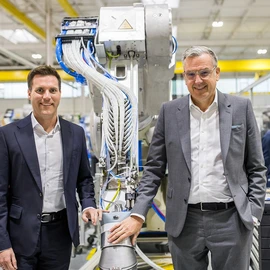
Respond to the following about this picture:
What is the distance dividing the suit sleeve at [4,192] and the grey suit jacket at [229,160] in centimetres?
65

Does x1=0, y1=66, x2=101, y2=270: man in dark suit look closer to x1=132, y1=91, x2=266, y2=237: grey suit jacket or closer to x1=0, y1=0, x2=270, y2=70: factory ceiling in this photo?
x1=132, y1=91, x2=266, y2=237: grey suit jacket

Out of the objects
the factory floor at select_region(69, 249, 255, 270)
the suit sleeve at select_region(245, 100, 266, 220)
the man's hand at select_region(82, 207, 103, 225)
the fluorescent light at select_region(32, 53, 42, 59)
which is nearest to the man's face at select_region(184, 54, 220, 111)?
the suit sleeve at select_region(245, 100, 266, 220)

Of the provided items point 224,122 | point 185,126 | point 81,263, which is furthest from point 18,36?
point 224,122

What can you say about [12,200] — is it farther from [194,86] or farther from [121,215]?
[194,86]

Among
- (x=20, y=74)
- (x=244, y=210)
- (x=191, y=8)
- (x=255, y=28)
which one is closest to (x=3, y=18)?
(x=20, y=74)

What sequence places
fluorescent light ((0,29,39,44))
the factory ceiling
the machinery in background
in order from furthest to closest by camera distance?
fluorescent light ((0,29,39,44)), the machinery in background, the factory ceiling

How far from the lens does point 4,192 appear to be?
1.76 m

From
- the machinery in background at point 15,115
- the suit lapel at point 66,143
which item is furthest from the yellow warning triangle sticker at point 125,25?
the machinery in background at point 15,115

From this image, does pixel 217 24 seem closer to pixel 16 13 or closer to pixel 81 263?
pixel 16 13

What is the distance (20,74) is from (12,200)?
10.5m

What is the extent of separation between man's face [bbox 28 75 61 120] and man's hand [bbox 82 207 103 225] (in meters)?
0.55

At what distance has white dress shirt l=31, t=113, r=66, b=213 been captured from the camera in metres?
1.83

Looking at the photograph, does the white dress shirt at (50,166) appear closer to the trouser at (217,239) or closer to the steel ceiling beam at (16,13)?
the trouser at (217,239)

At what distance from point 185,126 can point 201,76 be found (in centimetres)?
25
